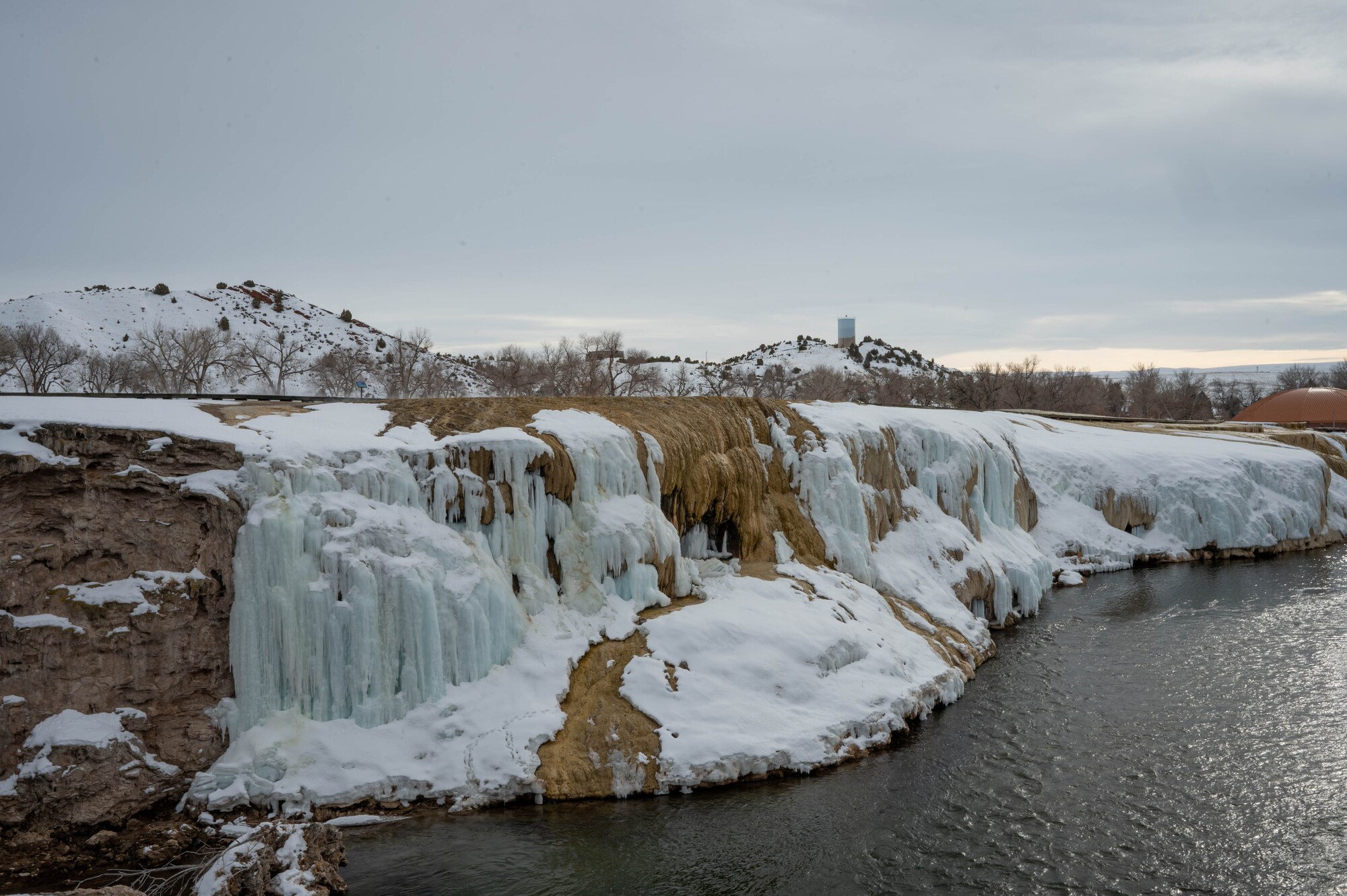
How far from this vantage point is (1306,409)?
3024 inches

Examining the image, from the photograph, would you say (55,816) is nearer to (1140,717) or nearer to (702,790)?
(702,790)

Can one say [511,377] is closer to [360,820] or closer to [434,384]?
[434,384]

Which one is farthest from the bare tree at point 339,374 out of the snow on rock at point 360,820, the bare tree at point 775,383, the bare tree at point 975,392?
the bare tree at point 975,392

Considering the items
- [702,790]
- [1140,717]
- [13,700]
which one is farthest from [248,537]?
[1140,717]

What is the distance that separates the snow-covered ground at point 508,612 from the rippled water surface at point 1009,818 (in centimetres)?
94

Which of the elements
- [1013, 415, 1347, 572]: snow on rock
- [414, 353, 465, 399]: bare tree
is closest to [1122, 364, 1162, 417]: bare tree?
[1013, 415, 1347, 572]: snow on rock

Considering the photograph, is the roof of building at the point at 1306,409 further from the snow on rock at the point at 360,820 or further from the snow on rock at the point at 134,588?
the snow on rock at the point at 134,588

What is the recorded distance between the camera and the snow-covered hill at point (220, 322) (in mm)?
61625

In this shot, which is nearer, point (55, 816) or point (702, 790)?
point (55, 816)

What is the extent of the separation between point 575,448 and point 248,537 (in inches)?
261

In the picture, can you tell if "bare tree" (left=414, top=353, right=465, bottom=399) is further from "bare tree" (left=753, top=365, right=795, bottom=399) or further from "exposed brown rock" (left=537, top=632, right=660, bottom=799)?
"exposed brown rock" (left=537, top=632, right=660, bottom=799)

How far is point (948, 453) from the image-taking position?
2823 cm

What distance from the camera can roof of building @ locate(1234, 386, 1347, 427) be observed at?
2965 inches

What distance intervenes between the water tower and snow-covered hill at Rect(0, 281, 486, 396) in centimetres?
5197
